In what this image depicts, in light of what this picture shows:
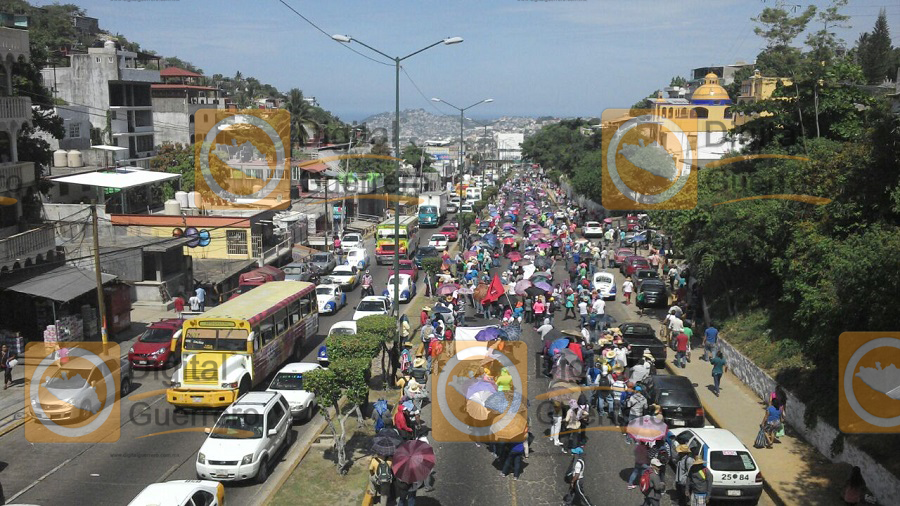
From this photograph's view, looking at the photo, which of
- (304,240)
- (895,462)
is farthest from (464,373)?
(304,240)

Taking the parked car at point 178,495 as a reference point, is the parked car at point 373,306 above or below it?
below

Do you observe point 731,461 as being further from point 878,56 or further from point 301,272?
point 878,56

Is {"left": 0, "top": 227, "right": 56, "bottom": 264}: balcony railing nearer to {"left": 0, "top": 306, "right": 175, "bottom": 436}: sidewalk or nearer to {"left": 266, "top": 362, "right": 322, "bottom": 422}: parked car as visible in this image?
{"left": 0, "top": 306, "right": 175, "bottom": 436}: sidewalk

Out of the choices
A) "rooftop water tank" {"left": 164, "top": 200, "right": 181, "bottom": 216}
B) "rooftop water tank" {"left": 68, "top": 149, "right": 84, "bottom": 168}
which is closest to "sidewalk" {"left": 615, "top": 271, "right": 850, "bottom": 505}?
"rooftop water tank" {"left": 164, "top": 200, "right": 181, "bottom": 216}

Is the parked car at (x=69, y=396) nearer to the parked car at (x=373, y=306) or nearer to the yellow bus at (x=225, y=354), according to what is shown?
the yellow bus at (x=225, y=354)

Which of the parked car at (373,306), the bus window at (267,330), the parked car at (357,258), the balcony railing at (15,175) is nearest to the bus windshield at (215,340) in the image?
the bus window at (267,330)

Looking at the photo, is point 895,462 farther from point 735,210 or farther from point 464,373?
point 735,210
